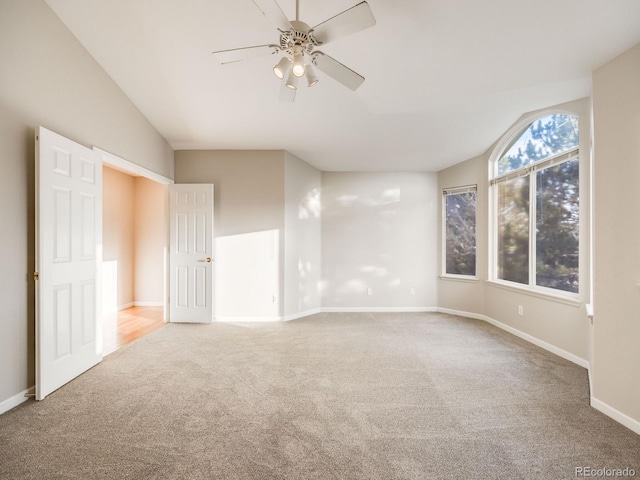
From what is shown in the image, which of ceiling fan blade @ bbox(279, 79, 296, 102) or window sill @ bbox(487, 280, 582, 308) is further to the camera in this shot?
window sill @ bbox(487, 280, 582, 308)

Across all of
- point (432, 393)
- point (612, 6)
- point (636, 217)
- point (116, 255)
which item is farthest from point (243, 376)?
point (116, 255)

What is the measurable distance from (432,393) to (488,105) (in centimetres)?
314

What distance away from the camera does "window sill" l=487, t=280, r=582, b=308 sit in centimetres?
346

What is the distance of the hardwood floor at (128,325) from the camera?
13.5 feet

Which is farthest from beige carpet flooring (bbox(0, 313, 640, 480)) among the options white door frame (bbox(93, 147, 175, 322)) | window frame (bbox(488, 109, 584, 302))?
white door frame (bbox(93, 147, 175, 322))

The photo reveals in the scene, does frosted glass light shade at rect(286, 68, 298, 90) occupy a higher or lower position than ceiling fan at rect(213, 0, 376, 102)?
lower

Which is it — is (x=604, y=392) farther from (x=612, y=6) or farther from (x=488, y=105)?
(x=488, y=105)

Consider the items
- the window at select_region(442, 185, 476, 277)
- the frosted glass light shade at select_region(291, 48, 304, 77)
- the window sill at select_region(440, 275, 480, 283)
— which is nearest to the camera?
the frosted glass light shade at select_region(291, 48, 304, 77)

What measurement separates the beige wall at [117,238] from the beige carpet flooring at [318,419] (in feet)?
8.93

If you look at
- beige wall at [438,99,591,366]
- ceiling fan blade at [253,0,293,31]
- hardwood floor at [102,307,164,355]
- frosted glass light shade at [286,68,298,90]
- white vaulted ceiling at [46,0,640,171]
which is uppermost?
white vaulted ceiling at [46,0,640,171]

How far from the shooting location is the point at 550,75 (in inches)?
116

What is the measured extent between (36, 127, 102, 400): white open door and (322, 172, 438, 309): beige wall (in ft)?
12.0

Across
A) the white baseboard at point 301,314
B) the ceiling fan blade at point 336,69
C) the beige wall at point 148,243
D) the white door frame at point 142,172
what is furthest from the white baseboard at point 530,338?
the beige wall at point 148,243

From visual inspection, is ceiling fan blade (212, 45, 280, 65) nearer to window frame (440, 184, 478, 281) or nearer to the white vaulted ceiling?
the white vaulted ceiling
